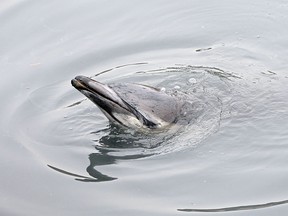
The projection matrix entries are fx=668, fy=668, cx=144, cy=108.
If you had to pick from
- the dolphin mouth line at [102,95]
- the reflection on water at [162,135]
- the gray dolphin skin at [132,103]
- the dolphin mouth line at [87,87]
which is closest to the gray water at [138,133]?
the reflection on water at [162,135]

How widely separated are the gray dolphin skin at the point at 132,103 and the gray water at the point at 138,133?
247 millimetres

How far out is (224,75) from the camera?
7.54 metres

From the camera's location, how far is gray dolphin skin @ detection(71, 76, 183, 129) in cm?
613

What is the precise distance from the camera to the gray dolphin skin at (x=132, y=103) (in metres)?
6.13

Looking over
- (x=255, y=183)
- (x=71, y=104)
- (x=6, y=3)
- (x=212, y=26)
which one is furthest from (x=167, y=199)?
(x=6, y=3)

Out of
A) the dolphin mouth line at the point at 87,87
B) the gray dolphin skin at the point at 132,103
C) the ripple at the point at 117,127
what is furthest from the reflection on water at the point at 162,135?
the dolphin mouth line at the point at 87,87

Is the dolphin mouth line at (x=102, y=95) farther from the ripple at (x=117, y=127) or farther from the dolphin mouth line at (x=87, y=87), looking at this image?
the ripple at (x=117, y=127)

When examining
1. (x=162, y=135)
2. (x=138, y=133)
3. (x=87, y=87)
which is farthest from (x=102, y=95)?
(x=162, y=135)

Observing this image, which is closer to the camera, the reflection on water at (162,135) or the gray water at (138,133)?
the gray water at (138,133)

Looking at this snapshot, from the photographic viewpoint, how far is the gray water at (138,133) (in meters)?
6.04

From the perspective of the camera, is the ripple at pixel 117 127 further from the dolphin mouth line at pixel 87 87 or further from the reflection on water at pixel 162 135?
the dolphin mouth line at pixel 87 87

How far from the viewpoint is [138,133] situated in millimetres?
6535

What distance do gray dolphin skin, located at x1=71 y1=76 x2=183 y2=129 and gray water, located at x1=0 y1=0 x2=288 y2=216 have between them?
9.7 inches

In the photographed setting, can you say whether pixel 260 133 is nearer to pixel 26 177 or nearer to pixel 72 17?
pixel 26 177
